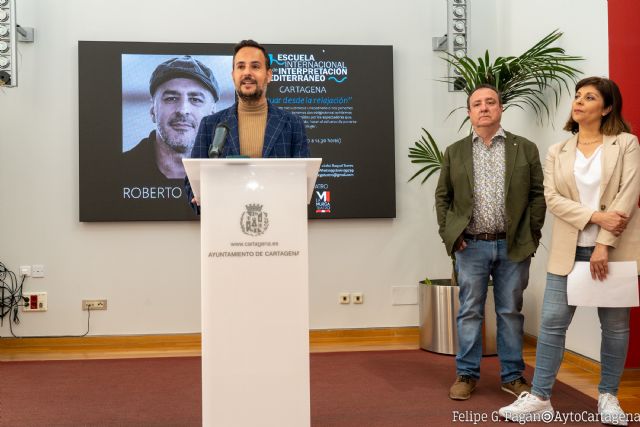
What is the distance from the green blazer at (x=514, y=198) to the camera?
3160 millimetres

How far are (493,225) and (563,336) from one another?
68 centimetres

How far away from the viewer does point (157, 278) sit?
4883 millimetres

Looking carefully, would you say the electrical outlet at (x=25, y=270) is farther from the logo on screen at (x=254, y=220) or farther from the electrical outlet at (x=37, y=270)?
the logo on screen at (x=254, y=220)

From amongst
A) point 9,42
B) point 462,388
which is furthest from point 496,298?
point 9,42

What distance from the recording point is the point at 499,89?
4.25 m

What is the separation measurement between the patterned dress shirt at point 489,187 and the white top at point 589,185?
1.57ft

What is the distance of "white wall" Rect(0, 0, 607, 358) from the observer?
4.78 metres

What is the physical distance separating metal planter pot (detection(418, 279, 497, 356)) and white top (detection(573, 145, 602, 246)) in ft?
5.23

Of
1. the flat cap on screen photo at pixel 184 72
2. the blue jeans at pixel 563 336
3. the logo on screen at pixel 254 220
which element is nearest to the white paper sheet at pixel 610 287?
the blue jeans at pixel 563 336

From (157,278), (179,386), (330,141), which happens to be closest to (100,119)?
(157,278)

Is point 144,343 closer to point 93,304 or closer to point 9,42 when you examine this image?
point 93,304

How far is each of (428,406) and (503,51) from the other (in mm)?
3277

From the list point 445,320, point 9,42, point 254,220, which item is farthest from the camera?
point 9,42

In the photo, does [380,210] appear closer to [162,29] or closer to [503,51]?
[503,51]
